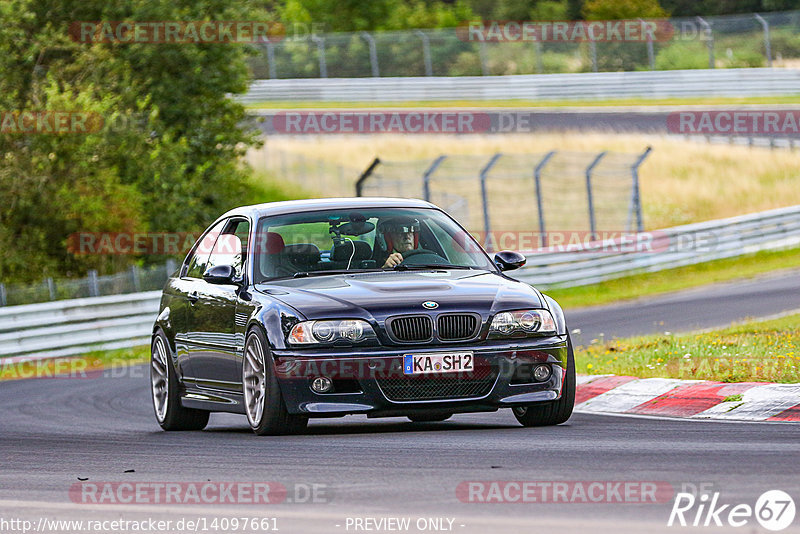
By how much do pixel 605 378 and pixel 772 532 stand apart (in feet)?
22.3

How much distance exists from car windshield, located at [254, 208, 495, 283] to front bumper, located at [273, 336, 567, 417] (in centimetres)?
111

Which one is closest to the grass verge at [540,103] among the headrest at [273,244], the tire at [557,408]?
the headrest at [273,244]

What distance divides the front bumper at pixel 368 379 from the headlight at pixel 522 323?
0.28 ft

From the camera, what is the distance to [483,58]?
1964 inches

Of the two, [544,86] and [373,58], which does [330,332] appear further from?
[373,58]

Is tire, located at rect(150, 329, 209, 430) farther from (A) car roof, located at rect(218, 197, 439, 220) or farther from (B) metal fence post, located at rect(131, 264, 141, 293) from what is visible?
(B) metal fence post, located at rect(131, 264, 141, 293)

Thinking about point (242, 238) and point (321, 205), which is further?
point (242, 238)

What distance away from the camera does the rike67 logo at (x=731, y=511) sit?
5531mm

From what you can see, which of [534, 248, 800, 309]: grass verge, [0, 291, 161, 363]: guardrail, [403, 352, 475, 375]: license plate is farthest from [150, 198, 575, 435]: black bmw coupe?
[534, 248, 800, 309]: grass verge

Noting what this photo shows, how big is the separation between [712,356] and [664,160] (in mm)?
28495

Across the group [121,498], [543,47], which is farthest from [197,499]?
[543,47]

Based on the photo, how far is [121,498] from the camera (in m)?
6.86

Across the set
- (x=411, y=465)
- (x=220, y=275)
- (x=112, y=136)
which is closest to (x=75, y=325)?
(x=112, y=136)

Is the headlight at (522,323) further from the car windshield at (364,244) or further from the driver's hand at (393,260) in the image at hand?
the driver's hand at (393,260)
